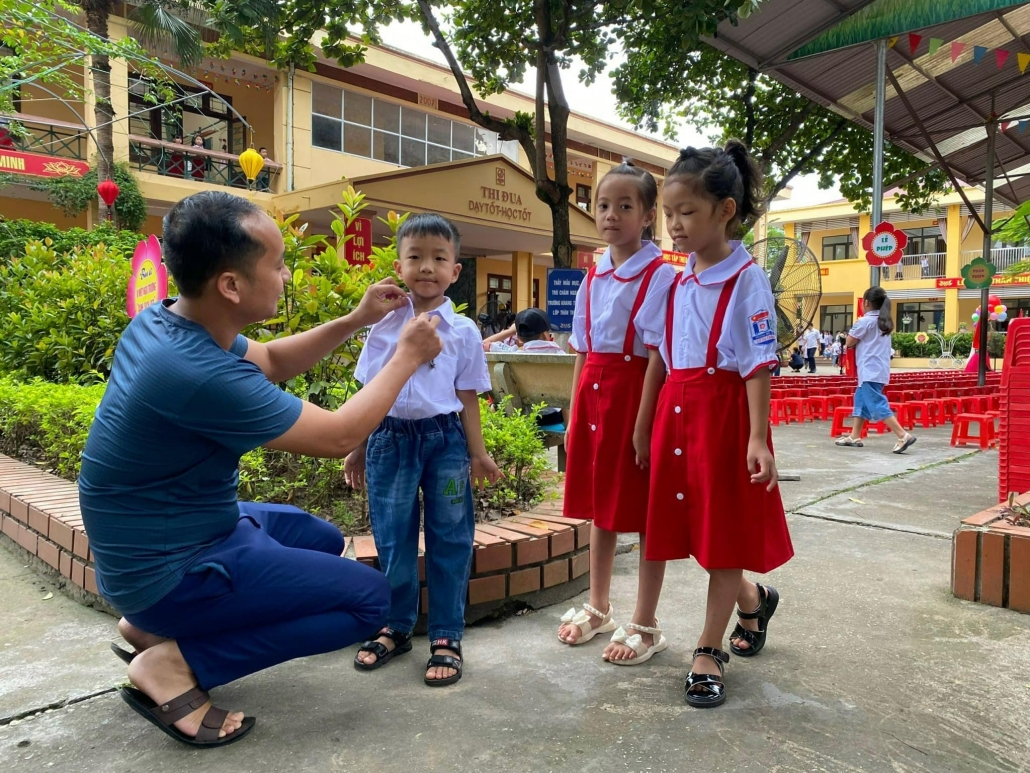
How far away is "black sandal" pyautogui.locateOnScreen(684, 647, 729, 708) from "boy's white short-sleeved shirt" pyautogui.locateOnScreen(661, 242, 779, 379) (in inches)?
32.5

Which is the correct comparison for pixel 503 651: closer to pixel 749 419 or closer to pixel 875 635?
pixel 749 419

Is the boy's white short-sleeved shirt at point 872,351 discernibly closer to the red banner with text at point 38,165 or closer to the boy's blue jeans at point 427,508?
the boy's blue jeans at point 427,508

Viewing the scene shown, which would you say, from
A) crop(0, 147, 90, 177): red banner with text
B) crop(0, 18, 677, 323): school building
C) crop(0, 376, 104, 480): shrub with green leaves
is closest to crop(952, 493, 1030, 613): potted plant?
crop(0, 376, 104, 480): shrub with green leaves

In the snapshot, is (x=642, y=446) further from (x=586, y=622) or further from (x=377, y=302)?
(x=377, y=302)

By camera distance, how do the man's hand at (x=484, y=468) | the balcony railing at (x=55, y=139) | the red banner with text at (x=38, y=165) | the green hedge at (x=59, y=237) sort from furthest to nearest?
the balcony railing at (x=55, y=139) → the red banner with text at (x=38, y=165) → the green hedge at (x=59, y=237) → the man's hand at (x=484, y=468)

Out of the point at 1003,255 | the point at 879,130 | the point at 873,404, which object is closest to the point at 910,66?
the point at 879,130

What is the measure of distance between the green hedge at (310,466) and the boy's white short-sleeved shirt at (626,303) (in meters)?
0.95

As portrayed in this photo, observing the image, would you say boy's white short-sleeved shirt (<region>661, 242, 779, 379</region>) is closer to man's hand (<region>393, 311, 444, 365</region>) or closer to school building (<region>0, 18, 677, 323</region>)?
man's hand (<region>393, 311, 444, 365</region>)

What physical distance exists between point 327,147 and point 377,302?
52.3 feet

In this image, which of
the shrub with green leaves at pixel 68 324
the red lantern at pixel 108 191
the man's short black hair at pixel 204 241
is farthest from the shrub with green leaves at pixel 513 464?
the red lantern at pixel 108 191

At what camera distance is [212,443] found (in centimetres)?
176

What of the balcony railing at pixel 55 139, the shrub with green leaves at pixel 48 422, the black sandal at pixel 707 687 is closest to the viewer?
the black sandal at pixel 707 687

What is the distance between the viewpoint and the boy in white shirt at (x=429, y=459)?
88.4 inches

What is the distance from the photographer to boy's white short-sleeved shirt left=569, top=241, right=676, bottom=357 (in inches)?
90.9
